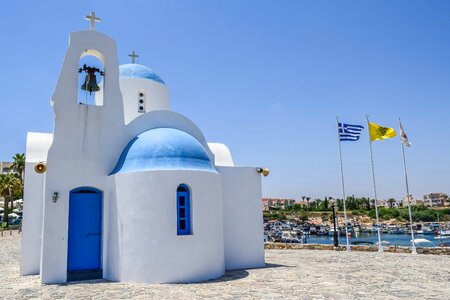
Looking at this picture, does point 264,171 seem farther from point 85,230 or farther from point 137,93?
point 85,230

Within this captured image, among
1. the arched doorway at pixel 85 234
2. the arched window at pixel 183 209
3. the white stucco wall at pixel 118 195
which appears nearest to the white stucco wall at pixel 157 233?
the white stucco wall at pixel 118 195


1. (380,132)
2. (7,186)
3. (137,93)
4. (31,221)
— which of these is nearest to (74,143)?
(31,221)

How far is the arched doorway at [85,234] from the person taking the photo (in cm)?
1005

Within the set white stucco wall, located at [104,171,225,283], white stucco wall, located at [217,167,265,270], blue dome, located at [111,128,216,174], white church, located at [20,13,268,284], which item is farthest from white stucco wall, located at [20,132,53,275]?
white stucco wall, located at [217,167,265,270]

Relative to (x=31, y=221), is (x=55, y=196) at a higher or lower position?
higher

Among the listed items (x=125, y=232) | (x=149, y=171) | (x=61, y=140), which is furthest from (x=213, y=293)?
(x=61, y=140)

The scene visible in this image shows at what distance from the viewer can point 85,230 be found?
10203 mm

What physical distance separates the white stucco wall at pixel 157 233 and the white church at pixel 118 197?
26 millimetres

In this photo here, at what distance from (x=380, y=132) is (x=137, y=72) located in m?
11.8

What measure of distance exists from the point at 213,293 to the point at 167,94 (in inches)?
347

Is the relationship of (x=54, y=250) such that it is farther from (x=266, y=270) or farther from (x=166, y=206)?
(x=266, y=270)

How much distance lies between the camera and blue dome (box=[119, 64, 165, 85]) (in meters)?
13.7

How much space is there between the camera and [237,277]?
10023mm

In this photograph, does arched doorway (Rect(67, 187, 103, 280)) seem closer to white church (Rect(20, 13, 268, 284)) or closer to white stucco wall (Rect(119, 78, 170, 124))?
white church (Rect(20, 13, 268, 284))
